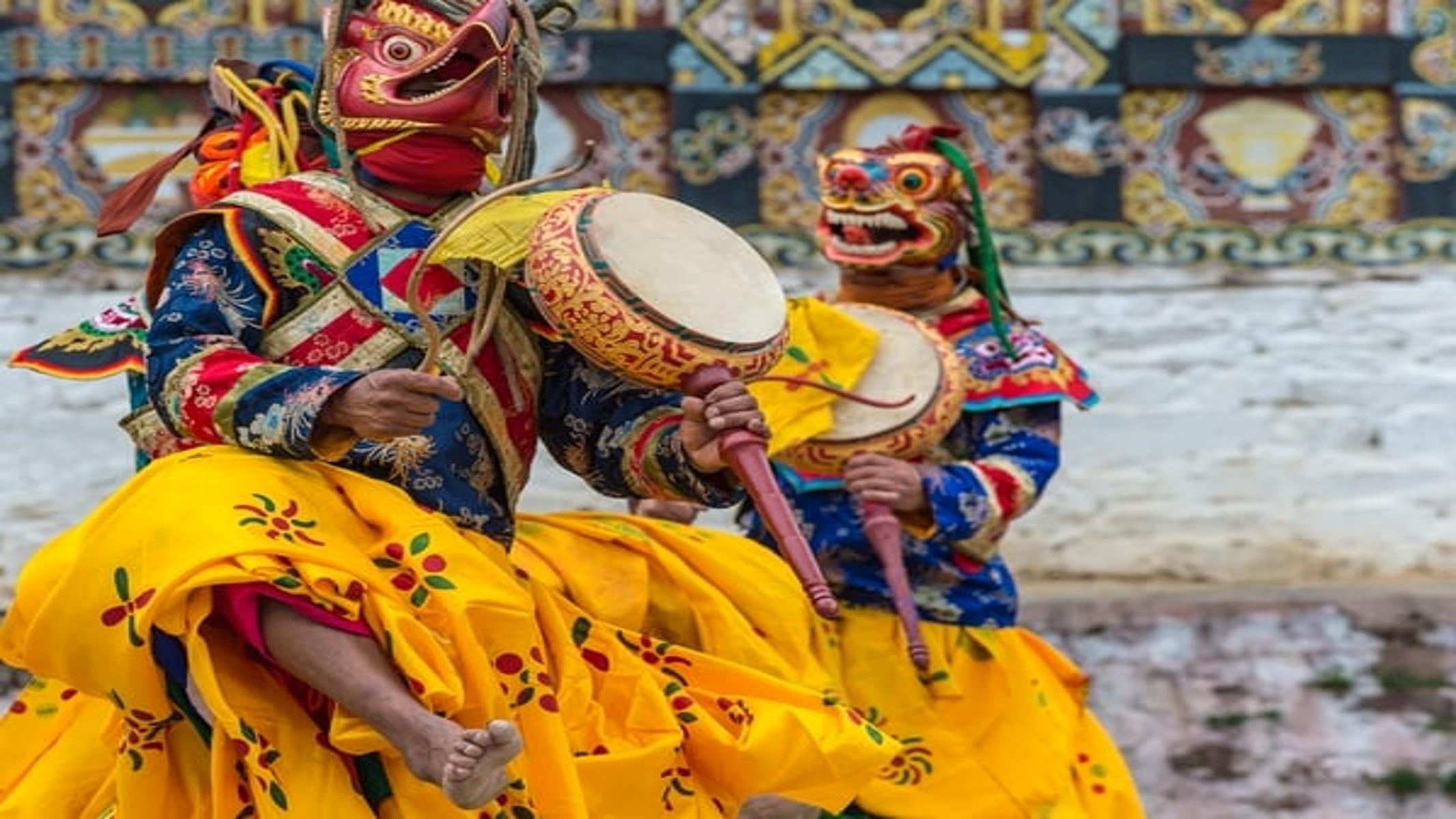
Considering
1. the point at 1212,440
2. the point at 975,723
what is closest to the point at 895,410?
the point at 975,723

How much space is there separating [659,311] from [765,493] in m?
0.27

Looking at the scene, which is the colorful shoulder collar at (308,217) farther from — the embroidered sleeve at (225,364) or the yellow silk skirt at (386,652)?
the yellow silk skirt at (386,652)

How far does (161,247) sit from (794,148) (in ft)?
14.9

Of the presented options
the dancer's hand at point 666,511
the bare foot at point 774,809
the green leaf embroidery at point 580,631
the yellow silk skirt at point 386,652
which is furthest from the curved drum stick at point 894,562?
the green leaf embroidery at point 580,631

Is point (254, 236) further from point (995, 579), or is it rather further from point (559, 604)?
point (995, 579)

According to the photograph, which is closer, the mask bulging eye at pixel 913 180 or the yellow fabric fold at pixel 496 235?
the yellow fabric fold at pixel 496 235

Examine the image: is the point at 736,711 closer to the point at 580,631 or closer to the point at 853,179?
the point at 580,631

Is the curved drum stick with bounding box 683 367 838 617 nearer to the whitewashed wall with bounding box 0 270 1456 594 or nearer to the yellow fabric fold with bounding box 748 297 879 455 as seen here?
the yellow fabric fold with bounding box 748 297 879 455

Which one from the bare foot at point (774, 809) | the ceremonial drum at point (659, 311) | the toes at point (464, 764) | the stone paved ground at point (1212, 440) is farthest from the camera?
the stone paved ground at point (1212, 440)

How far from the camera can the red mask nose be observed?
5.86 m

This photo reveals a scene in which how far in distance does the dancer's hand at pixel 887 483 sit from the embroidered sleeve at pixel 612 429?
104 cm

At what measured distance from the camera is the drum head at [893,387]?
5.54 metres

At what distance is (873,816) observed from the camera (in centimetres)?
549

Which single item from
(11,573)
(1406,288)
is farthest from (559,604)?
(1406,288)
